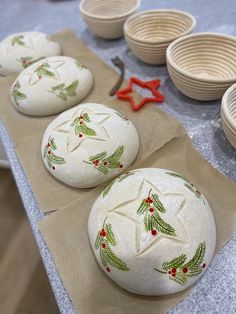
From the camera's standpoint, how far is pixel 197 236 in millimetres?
656

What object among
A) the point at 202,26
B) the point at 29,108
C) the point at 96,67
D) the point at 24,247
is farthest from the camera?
the point at 24,247

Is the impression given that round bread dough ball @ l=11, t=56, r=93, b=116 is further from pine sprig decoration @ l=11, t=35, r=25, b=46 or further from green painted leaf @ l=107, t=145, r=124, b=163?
green painted leaf @ l=107, t=145, r=124, b=163

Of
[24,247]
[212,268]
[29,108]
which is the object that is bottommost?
[24,247]

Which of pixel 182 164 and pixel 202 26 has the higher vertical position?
pixel 202 26

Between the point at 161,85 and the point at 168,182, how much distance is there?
59 centimetres

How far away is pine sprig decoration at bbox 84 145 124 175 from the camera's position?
2.81ft

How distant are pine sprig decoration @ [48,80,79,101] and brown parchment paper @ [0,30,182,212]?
80mm

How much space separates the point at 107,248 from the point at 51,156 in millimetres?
358

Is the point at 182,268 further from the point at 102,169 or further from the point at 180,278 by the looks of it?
the point at 102,169

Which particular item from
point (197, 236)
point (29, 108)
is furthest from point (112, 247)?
point (29, 108)

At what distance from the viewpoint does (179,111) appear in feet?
3.54

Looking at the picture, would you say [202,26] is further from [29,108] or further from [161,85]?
[29,108]

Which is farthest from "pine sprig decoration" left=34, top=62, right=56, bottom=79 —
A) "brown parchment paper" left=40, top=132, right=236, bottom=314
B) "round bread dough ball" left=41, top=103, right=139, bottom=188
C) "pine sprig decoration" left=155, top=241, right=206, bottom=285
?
"pine sprig decoration" left=155, top=241, right=206, bottom=285

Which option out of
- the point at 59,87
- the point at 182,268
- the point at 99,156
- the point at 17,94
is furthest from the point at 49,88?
the point at 182,268
